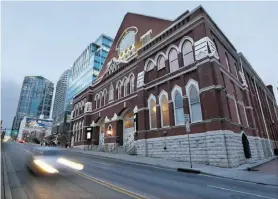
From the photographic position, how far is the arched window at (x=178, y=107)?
17.7 meters

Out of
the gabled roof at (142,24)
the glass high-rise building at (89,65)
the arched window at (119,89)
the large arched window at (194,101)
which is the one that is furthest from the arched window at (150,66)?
the glass high-rise building at (89,65)

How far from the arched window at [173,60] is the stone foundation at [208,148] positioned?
25.8ft

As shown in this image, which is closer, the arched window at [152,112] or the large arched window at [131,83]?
the arched window at [152,112]

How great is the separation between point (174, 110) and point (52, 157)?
1245 cm

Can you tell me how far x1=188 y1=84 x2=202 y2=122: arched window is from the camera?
16209mm

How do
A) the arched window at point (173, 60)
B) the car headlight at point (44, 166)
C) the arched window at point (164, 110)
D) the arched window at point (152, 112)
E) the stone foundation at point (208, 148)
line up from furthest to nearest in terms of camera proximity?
the arched window at point (152, 112) < the arched window at point (173, 60) < the arched window at point (164, 110) < the stone foundation at point (208, 148) < the car headlight at point (44, 166)

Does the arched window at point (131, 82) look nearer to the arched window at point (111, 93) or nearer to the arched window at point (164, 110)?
the arched window at point (111, 93)

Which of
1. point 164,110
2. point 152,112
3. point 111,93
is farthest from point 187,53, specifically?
point 111,93

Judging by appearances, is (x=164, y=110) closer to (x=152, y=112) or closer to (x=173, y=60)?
(x=152, y=112)

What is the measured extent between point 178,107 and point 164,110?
6.40ft

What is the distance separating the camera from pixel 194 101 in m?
16.7

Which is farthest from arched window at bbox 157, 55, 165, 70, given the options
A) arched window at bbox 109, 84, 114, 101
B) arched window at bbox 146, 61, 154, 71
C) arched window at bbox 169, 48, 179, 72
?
arched window at bbox 109, 84, 114, 101

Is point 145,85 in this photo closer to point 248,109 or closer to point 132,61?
point 132,61

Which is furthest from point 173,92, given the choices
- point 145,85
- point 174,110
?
point 145,85
